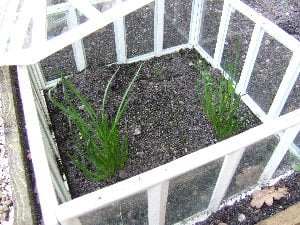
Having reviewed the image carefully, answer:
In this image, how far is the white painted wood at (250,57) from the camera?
84.7 inches

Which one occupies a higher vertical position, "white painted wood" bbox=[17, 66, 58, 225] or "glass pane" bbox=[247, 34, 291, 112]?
"glass pane" bbox=[247, 34, 291, 112]

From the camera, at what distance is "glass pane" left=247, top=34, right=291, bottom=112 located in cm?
211

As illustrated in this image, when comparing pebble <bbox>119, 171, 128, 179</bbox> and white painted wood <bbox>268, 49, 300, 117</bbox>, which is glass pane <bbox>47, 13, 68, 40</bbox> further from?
Result: white painted wood <bbox>268, 49, 300, 117</bbox>

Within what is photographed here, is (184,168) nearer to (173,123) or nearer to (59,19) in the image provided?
(173,123)

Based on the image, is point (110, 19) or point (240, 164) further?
point (110, 19)

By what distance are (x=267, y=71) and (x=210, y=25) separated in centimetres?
66

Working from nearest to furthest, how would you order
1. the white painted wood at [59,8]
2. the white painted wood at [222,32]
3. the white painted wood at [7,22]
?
1. the white painted wood at [7,22]
2. the white painted wood at [59,8]
3. the white painted wood at [222,32]

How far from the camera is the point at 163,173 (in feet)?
4.05

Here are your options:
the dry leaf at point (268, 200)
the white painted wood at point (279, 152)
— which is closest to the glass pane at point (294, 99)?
the white painted wood at point (279, 152)

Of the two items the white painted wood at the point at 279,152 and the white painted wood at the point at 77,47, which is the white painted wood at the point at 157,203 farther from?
the white painted wood at the point at 77,47

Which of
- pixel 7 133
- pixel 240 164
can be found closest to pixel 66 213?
pixel 7 133

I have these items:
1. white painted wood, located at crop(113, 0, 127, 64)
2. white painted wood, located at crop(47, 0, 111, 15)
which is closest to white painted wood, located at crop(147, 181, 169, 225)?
white painted wood, located at crop(47, 0, 111, 15)

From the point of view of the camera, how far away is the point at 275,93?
225 centimetres

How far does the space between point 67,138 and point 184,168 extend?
1305mm
